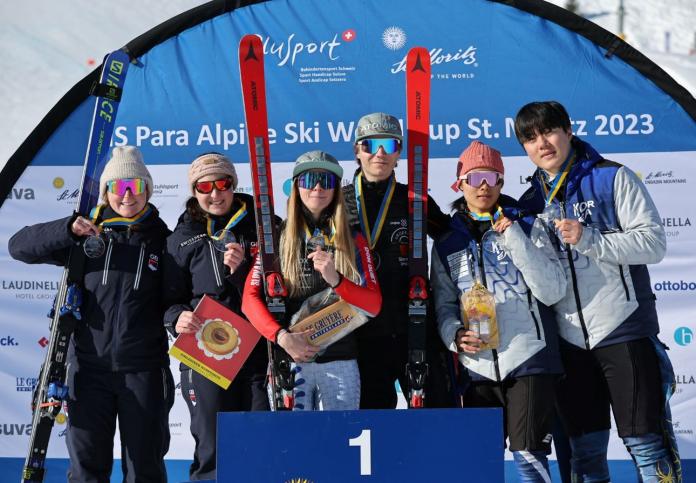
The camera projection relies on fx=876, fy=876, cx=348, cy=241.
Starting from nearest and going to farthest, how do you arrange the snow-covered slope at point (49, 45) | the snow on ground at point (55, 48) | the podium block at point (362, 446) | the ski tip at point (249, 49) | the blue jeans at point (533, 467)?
the podium block at point (362, 446), the blue jeans at point (533, 467), the ski tip at point (249, 49), the snow on ground at point (55, 48), the snow-covered slope at point (49, 45)

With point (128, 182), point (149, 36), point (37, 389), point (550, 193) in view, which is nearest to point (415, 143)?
point (550, 193)

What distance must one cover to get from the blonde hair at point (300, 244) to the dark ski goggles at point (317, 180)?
1.9 inches

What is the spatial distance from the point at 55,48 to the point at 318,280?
6564mm

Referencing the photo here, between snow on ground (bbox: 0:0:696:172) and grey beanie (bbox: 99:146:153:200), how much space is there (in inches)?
115

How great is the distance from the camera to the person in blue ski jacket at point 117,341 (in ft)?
11.6

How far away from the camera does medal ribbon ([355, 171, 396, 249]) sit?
3.53 m

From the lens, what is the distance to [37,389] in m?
3.74

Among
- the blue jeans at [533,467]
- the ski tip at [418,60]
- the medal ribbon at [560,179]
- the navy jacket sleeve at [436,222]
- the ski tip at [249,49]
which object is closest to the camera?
the blue jeans at [533,467]

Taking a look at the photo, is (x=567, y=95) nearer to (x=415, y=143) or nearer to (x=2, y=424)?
(x=415, y=143)

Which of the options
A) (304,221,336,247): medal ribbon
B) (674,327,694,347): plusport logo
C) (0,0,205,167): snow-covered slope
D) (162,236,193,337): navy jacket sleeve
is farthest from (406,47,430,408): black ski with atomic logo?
(0,0,205,167): snow-covered slope

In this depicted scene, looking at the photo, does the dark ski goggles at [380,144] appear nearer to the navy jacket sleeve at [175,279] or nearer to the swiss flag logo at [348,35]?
the navy jacket sleeve at [175,279]

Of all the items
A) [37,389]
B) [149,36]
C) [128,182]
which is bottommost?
[37,389]

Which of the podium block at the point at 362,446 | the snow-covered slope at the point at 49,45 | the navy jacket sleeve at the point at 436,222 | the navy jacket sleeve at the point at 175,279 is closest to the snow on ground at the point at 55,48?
the snow-covered slope at the point at 49,45

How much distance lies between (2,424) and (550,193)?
3.65 metres
